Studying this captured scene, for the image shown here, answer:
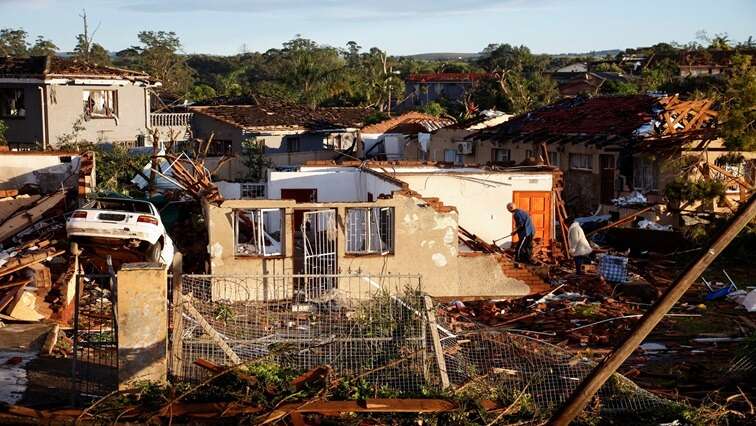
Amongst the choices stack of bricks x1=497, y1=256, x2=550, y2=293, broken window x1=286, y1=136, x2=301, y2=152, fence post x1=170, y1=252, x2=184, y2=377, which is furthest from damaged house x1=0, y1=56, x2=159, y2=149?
fence post x1=170, y1=252, x2=184, y2=377

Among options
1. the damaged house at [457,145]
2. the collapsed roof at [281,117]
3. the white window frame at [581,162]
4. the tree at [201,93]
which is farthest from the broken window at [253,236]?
the tree at [201,93]

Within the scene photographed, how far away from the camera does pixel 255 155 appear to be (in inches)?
1499

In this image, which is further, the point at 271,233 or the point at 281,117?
the point at 281,117

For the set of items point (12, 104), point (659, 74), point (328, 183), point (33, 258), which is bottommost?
point (33, 258)

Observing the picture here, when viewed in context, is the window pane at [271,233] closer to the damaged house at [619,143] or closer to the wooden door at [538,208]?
the wooden door at [538,208]

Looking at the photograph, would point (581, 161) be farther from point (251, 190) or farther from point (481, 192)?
point (251, 190)

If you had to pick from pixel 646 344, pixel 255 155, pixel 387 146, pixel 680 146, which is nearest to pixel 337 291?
pixel 646 344

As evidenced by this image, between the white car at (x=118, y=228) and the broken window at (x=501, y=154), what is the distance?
1909 centimetres

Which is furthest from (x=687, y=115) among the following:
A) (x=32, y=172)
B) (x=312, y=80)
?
(x=312, y=80)

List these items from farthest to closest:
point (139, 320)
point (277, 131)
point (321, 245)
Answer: point (277, 131), point (321, 245), point (139, 320)

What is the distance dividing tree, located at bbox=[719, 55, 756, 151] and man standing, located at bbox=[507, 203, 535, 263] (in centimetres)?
817

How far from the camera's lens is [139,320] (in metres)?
10.9

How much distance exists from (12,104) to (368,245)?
24.3 m

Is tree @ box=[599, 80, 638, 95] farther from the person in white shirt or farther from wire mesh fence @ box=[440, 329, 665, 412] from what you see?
wire mesh fence @ box=[440, 329, 665, 412]
